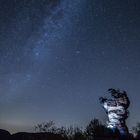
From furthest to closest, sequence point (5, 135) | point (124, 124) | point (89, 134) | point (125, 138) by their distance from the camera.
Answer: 1. point (89, 134)
2. point (5, 135)
3. point (124, 124)
4. point (125, 138)

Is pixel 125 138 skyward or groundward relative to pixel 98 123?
groundward

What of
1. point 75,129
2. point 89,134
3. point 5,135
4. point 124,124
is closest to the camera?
point 124,124

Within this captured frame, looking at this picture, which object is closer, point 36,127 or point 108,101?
point 108,101

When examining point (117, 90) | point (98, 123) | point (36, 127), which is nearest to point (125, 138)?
point (117, 90)

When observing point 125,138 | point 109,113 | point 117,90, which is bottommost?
point 125,138

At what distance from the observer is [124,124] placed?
4656cm

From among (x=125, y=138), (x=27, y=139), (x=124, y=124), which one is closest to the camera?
(x=125, y=138)

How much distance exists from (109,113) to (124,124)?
324 cm

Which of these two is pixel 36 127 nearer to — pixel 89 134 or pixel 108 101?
pixel 89 134

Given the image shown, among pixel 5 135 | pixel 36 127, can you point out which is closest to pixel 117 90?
pixel 5 135

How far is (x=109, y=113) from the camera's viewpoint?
155 feet

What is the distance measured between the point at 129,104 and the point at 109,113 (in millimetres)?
3951

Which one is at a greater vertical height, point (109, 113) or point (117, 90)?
point (117, 90)

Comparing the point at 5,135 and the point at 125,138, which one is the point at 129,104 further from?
the point at 5,135
